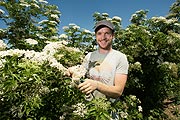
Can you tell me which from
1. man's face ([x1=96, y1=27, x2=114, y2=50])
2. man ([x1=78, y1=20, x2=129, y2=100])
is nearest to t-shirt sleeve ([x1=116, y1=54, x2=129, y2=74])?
man ([x1=78, y1=20, x2=129, y2=100])

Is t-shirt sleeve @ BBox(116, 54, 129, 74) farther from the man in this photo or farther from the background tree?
the background tree

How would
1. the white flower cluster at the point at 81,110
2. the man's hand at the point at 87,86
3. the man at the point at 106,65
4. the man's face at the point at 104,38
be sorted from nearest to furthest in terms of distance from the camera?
the man's hand at the point at 87,86
the white flower cluster at the point at 81,110
the man at the point at 106,65
the man's face at the point at 104,38

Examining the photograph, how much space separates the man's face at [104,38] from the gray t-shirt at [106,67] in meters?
0.08

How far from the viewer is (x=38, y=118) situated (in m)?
3.36

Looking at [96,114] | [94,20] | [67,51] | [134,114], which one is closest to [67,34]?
[94,20]

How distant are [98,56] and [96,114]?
35.8 inches

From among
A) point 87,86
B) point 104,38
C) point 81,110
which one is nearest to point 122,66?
point 104,38

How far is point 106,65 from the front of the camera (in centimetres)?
340

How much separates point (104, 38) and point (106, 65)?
0.91 feet

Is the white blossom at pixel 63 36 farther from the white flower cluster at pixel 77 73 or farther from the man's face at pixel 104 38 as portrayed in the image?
the white flower cluster at pixel 77 73

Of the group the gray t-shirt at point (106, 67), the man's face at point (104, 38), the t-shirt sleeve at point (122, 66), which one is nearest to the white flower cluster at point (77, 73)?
the gray t-shirt at point (106, 67)

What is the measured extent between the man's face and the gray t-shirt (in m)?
0.08

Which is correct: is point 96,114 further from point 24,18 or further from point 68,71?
point 24,18

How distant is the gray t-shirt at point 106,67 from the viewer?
3318 millimetres
